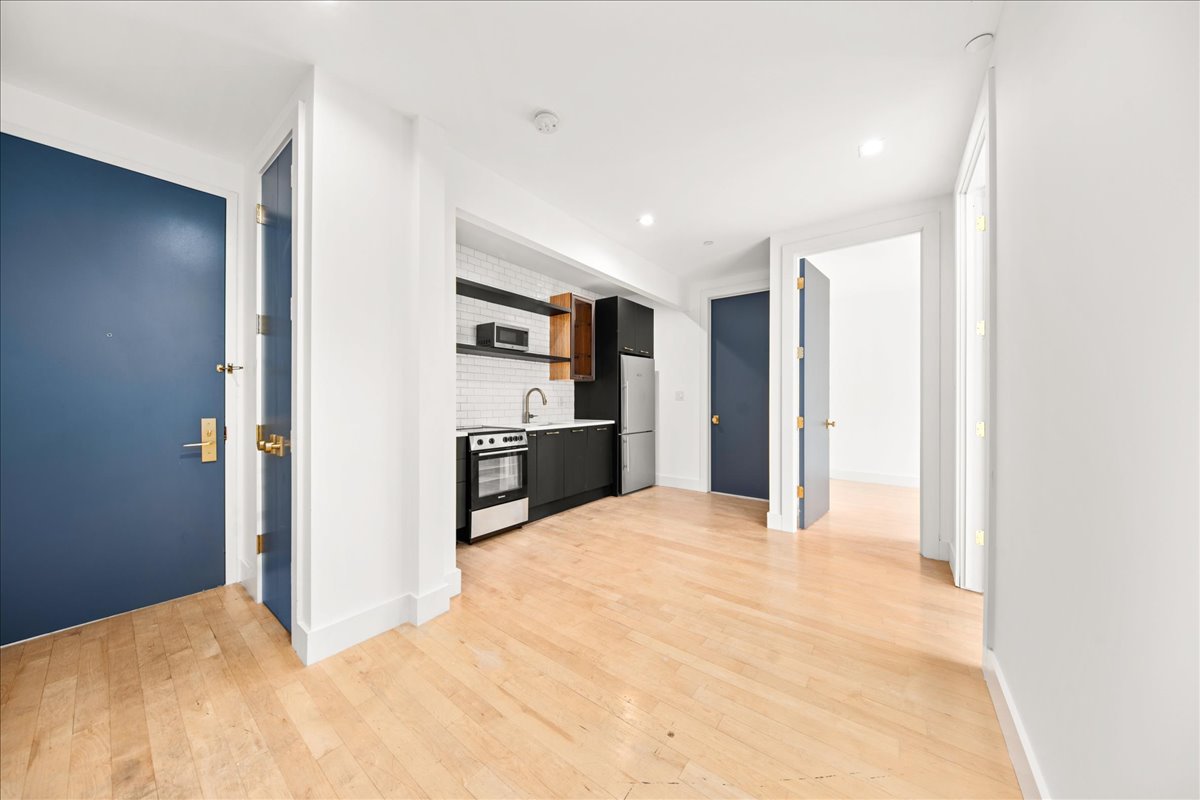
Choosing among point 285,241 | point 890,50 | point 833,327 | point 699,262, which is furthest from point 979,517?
point 833,327

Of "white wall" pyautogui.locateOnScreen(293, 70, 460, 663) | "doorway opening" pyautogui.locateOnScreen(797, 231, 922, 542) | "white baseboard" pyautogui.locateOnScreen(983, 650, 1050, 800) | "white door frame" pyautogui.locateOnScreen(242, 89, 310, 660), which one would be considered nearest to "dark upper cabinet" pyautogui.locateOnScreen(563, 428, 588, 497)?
"white wall" pyautogui.locateOnScreen(293, 70, 460, 663)

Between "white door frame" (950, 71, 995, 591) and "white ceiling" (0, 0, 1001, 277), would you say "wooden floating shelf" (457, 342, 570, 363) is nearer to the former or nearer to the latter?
"white ceiling" (0, 0, 1001, 277)

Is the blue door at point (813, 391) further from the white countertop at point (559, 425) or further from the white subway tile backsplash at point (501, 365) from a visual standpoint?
the white subway tile backsplash at point (501, 365)

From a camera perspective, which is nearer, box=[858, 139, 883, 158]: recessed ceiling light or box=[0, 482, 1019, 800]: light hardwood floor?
box=[0, 482, 1019, 800]: light hardwood floor

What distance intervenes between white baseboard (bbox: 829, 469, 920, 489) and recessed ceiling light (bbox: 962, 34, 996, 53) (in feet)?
17.8

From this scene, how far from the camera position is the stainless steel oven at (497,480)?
3615 millimetres

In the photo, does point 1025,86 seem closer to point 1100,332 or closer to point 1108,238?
point 1108,238

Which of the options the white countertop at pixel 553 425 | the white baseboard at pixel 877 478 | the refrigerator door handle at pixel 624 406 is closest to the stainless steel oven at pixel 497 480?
the white countertop at pixel 553 425

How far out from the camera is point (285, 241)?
2.26 metres

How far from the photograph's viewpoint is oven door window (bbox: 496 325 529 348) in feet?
13.4

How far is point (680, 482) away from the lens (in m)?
5.91

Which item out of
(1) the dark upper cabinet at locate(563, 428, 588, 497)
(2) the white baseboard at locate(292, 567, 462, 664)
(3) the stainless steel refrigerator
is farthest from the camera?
(3) the stainless steel refrigerator

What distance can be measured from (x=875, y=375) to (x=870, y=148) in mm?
4825

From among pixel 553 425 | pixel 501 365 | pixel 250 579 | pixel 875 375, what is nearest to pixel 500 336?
pixel 501 365
